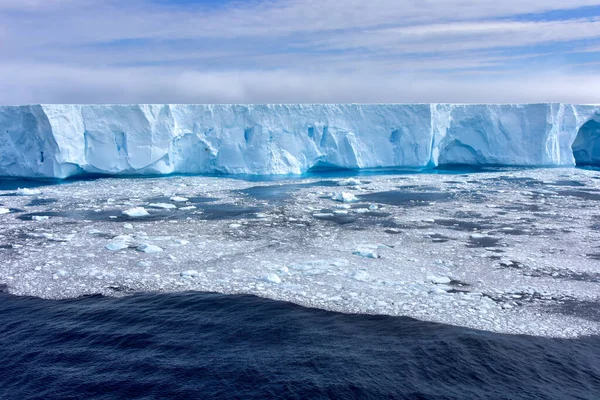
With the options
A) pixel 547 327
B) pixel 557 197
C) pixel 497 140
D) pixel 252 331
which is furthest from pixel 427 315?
pixel 497 140

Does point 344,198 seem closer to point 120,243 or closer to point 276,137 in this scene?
point 120,243

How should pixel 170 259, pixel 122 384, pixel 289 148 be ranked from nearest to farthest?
pixel 122 384 < pixel 170 259 < pixel 289 148

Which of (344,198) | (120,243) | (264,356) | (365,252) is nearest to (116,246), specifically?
(120,243)

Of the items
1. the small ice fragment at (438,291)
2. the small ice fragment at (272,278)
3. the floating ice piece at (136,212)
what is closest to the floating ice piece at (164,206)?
the floating ice piece at (136,212)

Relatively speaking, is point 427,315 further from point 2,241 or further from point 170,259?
point 2,241

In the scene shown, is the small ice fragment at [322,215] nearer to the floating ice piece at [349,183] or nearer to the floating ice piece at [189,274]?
the floating ice piece at [189,274]
